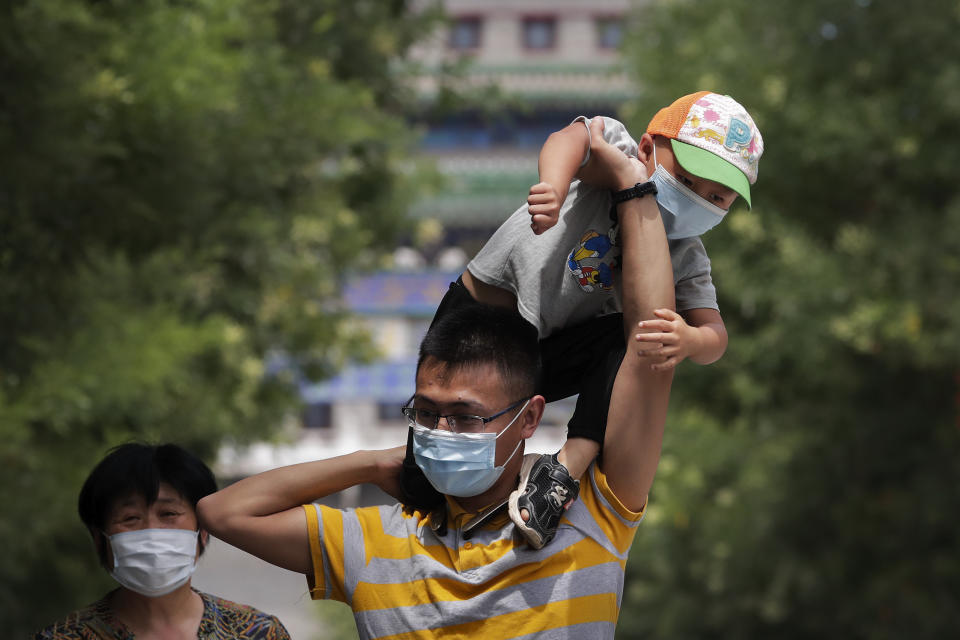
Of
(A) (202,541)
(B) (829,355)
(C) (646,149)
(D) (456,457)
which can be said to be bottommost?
(B) (829,355)

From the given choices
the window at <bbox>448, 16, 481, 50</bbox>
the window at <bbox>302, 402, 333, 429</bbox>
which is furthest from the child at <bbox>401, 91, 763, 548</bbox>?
the window at <bbox>302, 402, 333, 429</bbox>

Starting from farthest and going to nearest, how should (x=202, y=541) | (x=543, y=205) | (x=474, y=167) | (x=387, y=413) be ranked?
(x=387, y=413)
(x=474, y=167)
(x=202, y=541)
(x=543, y=205)

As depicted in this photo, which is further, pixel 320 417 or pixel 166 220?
pixel 320 417

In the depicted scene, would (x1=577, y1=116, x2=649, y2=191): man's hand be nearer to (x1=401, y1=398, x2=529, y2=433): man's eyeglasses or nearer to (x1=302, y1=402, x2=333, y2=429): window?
(x1=401, y1=398, x2=529, y2=433): man's eyeglasses

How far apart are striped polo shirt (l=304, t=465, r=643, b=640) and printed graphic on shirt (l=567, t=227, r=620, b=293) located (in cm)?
35

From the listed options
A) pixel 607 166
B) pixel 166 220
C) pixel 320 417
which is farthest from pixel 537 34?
pixel 607 166

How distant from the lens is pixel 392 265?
12.5 meters

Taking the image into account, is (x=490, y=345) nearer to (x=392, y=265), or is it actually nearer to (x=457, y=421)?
(x=457, y=421)

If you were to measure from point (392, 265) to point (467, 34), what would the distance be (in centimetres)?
1977

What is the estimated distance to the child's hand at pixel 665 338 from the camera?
2.51m

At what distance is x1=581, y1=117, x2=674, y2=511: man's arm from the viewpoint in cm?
258

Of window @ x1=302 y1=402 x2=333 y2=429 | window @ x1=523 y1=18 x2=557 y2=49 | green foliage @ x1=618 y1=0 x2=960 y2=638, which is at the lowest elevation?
window @ x1=302 y1=402 x2=333 y2=429

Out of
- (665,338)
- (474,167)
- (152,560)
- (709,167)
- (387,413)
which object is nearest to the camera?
(665,338)

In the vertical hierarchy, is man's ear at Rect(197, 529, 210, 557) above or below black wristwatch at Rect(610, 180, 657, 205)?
below
